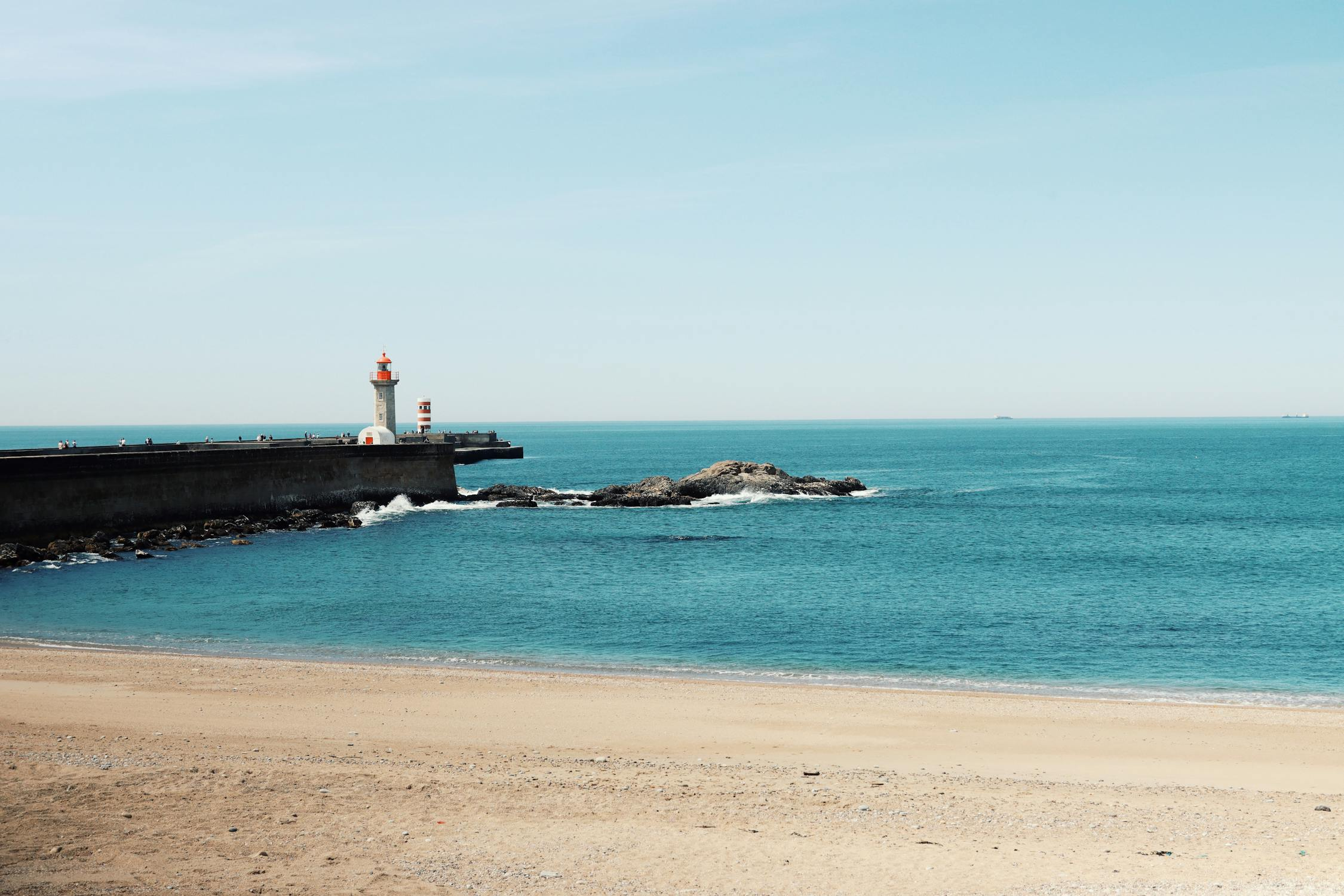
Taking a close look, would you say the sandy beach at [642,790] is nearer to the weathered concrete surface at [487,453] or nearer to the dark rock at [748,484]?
the dark rock at [748,484]

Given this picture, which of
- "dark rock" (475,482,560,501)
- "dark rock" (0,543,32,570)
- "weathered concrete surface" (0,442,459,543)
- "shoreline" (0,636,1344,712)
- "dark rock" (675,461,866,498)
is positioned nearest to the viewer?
"shoreline" (0,636,1344,712)

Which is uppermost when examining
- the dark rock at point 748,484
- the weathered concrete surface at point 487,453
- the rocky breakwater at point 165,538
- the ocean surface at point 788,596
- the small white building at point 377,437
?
the small white building at point 377,437

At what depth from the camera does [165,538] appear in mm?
40562

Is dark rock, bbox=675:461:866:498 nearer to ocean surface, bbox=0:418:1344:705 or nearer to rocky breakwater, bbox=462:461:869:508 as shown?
rocky breakwater, bbox=462:461:869:508

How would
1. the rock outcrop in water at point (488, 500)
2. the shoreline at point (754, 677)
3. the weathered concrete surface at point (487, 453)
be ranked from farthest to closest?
the weathered concrete surface at point (487, 453) → the rock outcrop in water at point (488, 500) → the shoreline at point (754, 677)

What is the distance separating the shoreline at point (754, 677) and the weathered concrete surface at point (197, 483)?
16.4 metres

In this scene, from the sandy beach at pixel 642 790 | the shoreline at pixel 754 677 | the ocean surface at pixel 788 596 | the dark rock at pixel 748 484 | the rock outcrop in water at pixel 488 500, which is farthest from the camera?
A: the dark rock at pixel 748 484

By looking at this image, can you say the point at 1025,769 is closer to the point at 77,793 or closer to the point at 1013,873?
the point at 1013,873

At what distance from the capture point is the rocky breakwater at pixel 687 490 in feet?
195

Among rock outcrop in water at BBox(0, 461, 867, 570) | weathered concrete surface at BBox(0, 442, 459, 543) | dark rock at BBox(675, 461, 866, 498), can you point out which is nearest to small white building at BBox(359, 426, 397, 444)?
weathered concrete surface at BBox(0, 442, 459, 543)

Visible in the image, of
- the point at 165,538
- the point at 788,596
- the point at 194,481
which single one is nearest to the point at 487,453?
the point at 194,481

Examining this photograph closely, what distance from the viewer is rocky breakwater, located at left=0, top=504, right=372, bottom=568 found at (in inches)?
1368

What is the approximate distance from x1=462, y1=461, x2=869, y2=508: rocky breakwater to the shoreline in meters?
36.8

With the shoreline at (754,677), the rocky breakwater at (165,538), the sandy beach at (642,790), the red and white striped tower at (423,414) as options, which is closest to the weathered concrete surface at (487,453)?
the red and white striped tower at (423,414)
